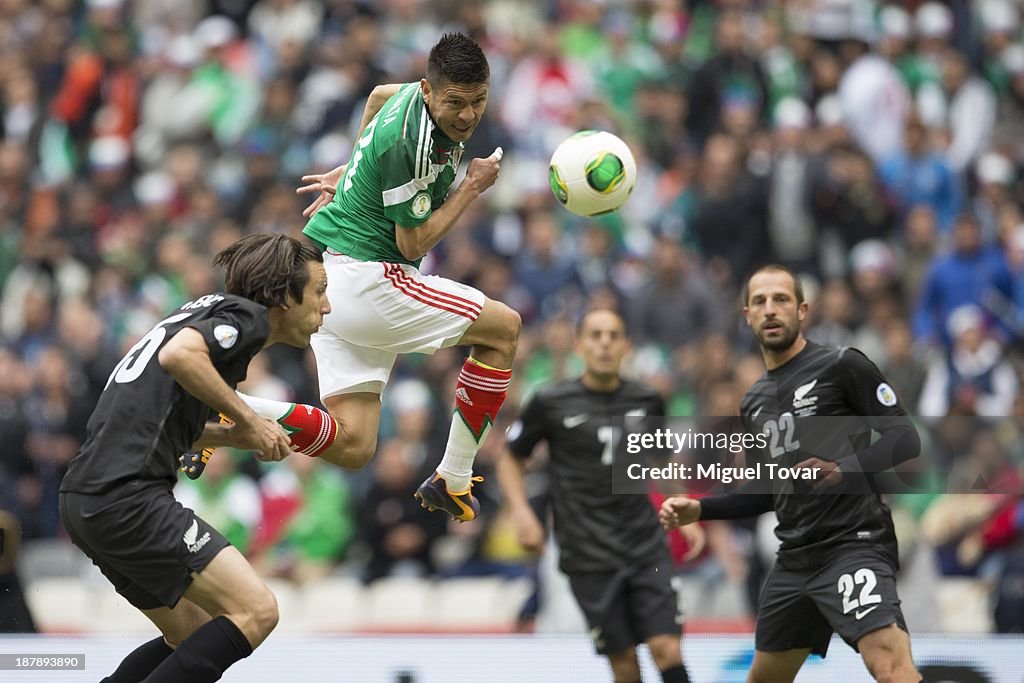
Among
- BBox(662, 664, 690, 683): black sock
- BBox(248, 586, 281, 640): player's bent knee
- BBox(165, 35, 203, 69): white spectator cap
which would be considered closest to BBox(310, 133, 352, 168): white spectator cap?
BBox(165, 35, 203, 69): white spectator cap

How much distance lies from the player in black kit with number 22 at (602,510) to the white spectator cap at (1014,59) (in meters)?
7.95

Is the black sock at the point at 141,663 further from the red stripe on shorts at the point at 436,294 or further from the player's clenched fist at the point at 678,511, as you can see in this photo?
the player's clenched fist at the point at 678,511

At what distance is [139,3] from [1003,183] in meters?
→ 9.45

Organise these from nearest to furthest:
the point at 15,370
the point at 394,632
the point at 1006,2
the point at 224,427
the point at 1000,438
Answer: the point at 224,427, the point at 394,632, the point at 1000,438, the point at 15,370, the point at 1006,2

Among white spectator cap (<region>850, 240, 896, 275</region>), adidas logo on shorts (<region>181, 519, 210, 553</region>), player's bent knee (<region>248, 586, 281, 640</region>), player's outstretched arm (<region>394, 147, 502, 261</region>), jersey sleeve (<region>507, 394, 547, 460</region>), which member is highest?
white spectator cap (<region>850, 240, 896, 275</region>)

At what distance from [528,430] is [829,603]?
2.52 metres

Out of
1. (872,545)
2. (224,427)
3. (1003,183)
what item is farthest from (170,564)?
(1003,183)

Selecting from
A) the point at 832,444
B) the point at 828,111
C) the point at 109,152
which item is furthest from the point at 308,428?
the point at 109,152

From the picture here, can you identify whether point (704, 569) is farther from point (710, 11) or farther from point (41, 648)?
point (710, 11)

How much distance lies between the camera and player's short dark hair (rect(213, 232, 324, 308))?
6.51 m

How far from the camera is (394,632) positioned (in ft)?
32.1

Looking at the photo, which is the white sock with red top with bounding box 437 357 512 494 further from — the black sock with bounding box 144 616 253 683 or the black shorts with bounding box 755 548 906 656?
the black sock with bounding box 144 616 253 683

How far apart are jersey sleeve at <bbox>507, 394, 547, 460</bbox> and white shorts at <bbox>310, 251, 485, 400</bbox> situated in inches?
62.4

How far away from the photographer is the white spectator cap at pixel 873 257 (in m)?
13.5
